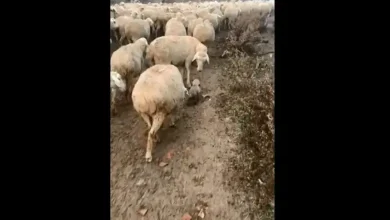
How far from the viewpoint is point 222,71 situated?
272 cm

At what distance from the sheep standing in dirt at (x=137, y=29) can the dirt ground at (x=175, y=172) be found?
29.7 inches

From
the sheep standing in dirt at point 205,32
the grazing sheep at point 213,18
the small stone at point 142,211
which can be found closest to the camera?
the small stone at point 142,211

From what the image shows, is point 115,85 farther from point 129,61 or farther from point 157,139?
point 157,139

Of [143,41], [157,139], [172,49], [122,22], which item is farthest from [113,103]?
[172,49]

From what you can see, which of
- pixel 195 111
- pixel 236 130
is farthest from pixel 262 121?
pixel 195 111

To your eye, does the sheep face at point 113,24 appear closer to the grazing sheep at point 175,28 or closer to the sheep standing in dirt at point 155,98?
the sheep standing in dirt at point 155,98

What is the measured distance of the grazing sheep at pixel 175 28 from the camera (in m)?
3.21

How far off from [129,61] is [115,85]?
14.3 inches

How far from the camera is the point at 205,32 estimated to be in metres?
3.18

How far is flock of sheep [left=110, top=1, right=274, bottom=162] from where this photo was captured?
2.51 metres

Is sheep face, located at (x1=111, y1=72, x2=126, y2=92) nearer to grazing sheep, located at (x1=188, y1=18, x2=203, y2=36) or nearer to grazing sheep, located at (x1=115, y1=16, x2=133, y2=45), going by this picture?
grazing sheep, located at (x1=115, y1=16, x2=133, y2=45)

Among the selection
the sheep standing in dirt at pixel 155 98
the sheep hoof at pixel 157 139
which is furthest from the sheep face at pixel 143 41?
the sheep hoof at pixel 157 139

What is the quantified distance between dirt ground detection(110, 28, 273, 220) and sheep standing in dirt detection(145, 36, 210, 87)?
2.28 ft

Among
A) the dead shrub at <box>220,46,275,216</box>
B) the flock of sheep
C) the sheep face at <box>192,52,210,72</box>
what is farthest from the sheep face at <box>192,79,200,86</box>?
the dead shrub at <box>220,46,275,216</box>
